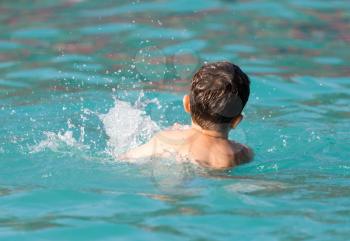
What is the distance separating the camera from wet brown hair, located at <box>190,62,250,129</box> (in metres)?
5.16

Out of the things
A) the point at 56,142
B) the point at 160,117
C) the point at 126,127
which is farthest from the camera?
the point at 160,117

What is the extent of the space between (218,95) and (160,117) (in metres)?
2.09

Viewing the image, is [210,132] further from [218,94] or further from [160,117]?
[160,117]

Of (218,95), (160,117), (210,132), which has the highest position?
(218,95)

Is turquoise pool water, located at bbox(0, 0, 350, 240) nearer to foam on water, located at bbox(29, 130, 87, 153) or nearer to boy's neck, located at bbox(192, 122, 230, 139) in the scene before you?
foam on water, located at bbox(29, 130, 87, 153)

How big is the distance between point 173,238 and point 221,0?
7142 mm

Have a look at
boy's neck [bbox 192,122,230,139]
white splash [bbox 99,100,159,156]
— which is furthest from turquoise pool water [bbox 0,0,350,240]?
boy's neck [bbox 192,122,230,139]

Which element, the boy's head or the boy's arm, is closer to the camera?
the boy's head

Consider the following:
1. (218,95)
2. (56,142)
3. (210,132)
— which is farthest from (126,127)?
(218,95)

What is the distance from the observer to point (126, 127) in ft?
21.4

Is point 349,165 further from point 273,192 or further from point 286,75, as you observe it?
point 286,75

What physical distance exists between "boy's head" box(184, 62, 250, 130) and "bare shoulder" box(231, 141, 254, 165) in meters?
0.19

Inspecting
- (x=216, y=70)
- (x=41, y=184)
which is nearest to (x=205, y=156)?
(x=216, y=70)

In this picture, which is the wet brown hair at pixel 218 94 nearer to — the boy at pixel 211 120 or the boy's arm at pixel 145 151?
the boy at pixel 211 120
